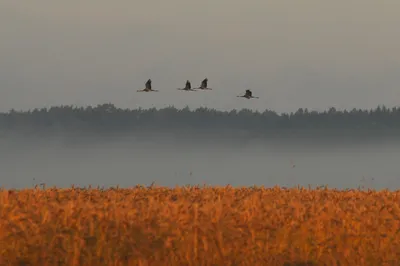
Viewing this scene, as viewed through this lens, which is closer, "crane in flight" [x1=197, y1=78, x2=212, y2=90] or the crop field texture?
the crop field texture

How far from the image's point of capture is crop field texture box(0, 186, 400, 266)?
534 inches

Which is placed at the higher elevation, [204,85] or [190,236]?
[204,85]

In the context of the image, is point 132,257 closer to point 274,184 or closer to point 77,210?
point 77,210

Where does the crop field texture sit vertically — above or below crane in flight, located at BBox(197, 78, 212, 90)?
below

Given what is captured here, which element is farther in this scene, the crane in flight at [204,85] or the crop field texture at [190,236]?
the crane in flight at [204,85]

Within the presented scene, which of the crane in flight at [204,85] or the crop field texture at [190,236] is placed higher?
the crane in flight at [204,85]

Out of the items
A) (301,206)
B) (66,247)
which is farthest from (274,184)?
(66,247)

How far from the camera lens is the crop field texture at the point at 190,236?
1357cm

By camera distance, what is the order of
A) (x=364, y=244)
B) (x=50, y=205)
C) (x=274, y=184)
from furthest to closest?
(x=274, y=184) < (x=50, y=205) < (x=364, y=244)

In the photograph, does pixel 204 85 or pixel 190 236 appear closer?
pixel 190 236

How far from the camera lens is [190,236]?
45.4ft

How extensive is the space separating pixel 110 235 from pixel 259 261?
2.44 m

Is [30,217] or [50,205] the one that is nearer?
[30,217]

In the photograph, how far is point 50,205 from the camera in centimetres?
1546
